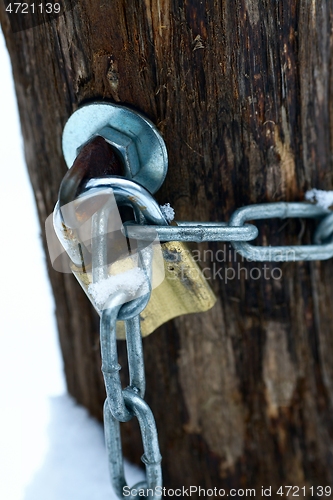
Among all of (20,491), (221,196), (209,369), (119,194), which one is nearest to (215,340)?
(209,369)

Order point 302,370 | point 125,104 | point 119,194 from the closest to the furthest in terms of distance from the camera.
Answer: point 119,194 < point 125,104 < point 302,370

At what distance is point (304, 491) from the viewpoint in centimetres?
119

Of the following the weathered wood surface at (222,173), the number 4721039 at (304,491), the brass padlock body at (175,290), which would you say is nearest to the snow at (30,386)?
the weathered wood surface at (222,173)

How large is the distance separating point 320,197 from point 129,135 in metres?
0.43

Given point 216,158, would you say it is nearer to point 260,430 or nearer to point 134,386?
point 134,386

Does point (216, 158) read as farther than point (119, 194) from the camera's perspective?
Yes

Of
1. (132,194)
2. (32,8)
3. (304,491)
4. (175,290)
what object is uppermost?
(32,8)

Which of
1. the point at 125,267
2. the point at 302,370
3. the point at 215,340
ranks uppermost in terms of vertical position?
the point at 125,267

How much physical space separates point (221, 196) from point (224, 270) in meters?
0.17

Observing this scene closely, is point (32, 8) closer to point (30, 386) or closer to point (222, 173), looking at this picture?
point (222, 173)

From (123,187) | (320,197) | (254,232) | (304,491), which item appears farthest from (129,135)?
(304,491)

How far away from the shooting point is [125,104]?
34.4 inches

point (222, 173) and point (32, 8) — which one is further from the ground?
point (32, 8)

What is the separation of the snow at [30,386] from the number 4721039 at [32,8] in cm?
19
